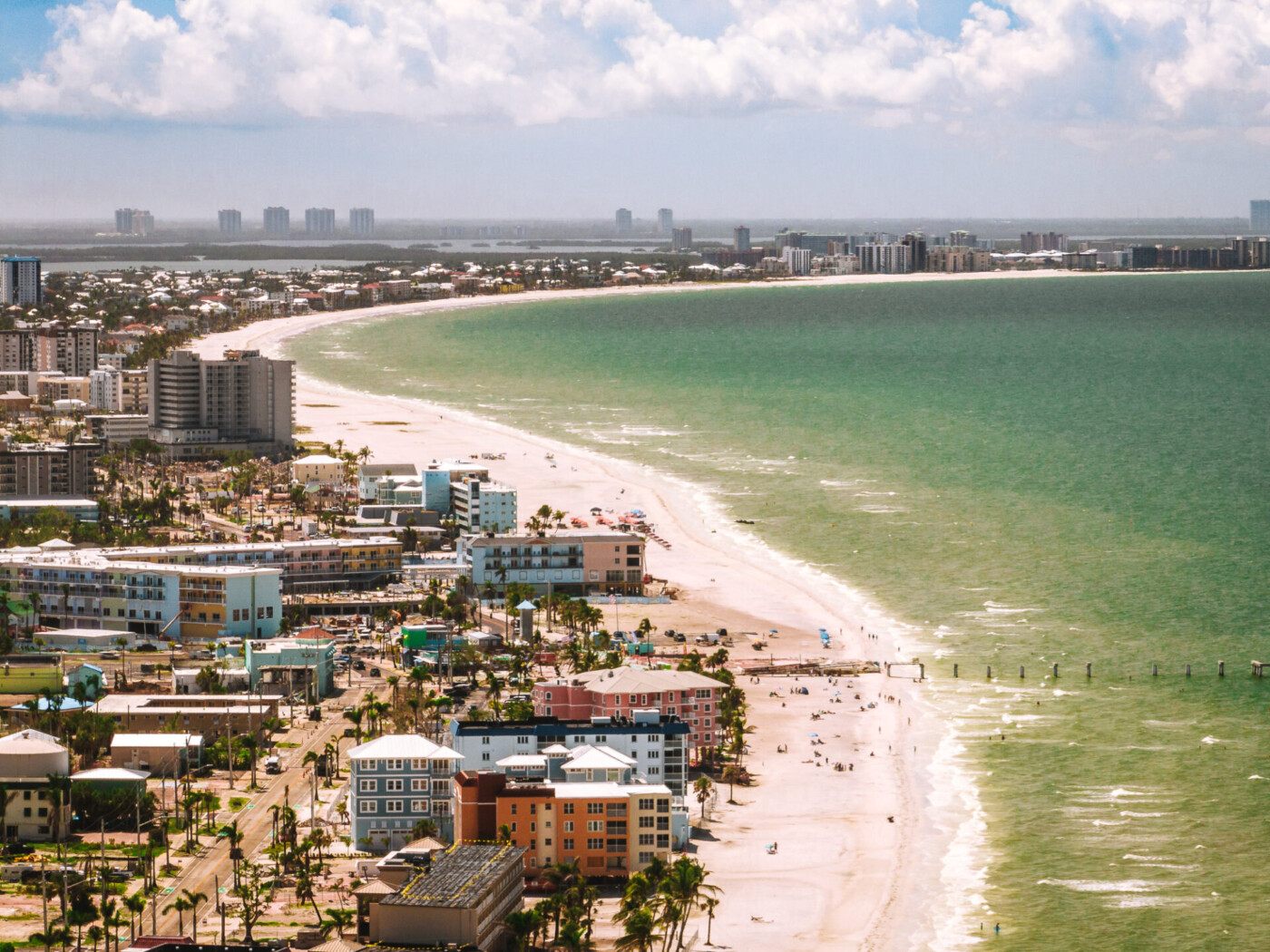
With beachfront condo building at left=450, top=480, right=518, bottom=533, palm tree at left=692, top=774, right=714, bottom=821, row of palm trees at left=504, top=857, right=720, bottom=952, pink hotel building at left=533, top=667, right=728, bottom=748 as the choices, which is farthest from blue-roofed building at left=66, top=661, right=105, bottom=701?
beachfront condo building at left=450, top=480, right=518, bottom=533

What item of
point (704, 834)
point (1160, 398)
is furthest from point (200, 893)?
point (1160, 398)

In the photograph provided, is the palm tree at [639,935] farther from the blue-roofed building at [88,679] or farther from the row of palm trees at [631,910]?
the blue-roofed building at [88,679]

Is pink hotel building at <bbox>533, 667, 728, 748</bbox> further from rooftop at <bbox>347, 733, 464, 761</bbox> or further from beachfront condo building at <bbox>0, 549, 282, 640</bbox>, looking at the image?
beachfront condo building at <bbox>0, 549, 282, 640</bbox>

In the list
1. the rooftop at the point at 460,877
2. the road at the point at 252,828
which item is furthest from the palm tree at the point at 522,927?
the road at the point at 252,828

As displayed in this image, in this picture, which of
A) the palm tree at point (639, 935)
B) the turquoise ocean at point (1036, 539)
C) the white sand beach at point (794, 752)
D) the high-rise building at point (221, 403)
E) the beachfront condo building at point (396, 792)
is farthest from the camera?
the high-rise building at point (221, 403)

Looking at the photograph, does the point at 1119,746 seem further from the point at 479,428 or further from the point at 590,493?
the point at 479,428
